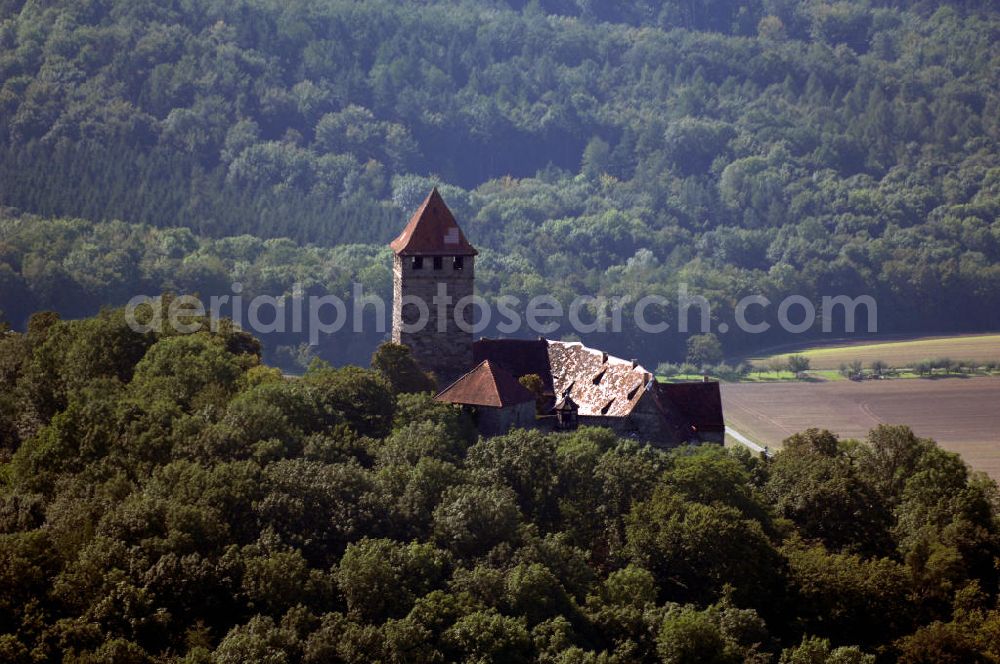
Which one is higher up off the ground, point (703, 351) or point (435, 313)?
point (435, 313)

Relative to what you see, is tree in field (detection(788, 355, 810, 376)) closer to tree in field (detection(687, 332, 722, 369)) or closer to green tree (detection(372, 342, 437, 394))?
tree in field (detection(687, 332, 722, 369))

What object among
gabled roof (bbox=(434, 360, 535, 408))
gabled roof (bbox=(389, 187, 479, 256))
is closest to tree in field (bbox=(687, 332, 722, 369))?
gabled roof (bbox=(389, 187, 479, 256))

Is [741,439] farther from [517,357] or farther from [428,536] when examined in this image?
[428,536]

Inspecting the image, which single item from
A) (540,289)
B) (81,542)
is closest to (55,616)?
(81,542)

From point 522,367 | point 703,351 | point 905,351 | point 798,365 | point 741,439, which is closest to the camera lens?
point 522,367

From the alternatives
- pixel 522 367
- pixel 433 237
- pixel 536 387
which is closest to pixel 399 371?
pixel 536 387
